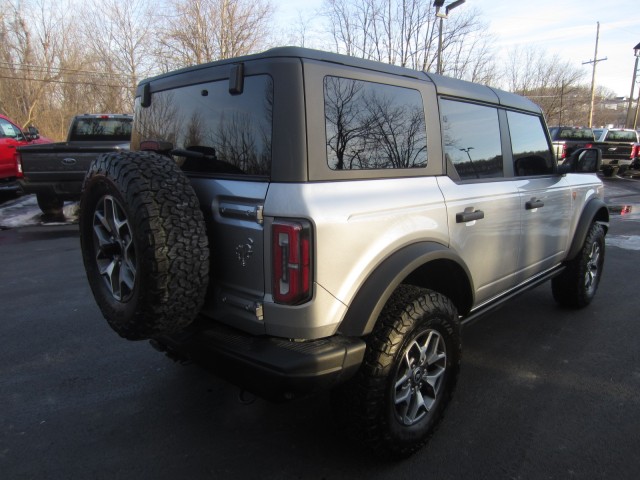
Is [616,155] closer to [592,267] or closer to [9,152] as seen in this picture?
[592,267]

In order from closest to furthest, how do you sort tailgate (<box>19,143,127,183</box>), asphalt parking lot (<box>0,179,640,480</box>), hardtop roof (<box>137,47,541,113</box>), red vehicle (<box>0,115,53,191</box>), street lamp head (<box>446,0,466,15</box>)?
hardtop roof (<box>137,47,541,113</box>), asphalt parking lot (<box>0,179,640,480</box>), tailgate (<box>19,143,127,183</box>), red vehicle (<box>0,115,53,191</box>), street lamp head (<box>446,0,466,15</box>)

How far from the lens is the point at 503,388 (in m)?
3.11

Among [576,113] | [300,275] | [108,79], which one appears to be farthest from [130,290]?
[576,113]

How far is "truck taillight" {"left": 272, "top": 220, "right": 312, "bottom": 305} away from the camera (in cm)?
193

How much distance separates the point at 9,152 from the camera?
1054 centimetres

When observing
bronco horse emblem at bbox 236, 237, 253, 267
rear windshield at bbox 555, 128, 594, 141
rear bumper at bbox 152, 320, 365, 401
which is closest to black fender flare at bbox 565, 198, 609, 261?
rear bumper at bbox 152, 320, 365, 401

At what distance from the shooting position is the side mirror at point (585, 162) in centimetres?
401

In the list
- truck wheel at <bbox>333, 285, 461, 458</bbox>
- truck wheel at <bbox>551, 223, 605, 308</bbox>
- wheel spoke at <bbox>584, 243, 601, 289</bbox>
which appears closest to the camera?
truck wheel at <bbox>333, 285, 461, 458</bbox>

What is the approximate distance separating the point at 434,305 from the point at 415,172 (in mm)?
725

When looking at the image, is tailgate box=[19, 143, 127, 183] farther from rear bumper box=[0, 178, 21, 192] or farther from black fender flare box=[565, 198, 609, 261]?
black fender flare box=[565, 198, 609, 261]

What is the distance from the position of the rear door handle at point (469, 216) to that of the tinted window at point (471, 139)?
0.76 ft

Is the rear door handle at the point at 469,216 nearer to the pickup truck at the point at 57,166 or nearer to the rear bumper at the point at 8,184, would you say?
the pickup truck at the point at 57,166

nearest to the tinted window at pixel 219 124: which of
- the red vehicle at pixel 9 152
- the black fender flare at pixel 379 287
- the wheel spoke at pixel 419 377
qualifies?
the black fender flare at pixel 379 287

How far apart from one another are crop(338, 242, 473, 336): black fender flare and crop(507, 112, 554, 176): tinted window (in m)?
1.56
